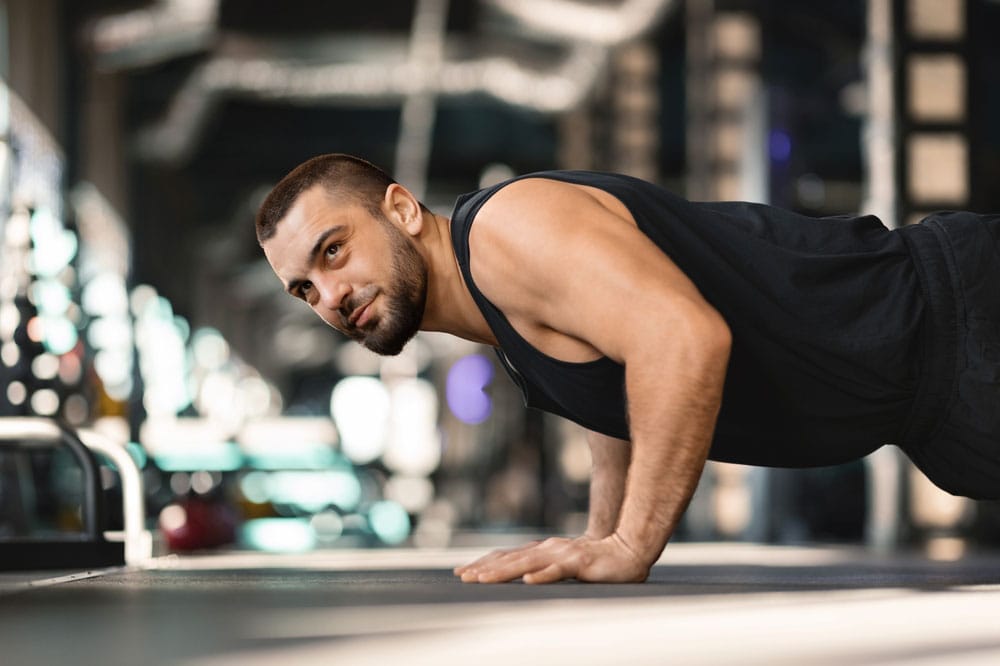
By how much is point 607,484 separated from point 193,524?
245 inches

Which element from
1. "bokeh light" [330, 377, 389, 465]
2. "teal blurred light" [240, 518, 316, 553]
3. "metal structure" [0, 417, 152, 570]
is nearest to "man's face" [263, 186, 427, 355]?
"metal structure" [0, 417, 152, 570]

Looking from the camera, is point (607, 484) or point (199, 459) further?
point (199, 459)

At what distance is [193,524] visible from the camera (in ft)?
27.6

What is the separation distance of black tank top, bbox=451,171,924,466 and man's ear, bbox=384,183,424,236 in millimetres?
78

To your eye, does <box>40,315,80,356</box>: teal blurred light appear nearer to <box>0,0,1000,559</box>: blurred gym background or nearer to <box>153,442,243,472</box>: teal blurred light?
<box>0,0,1000,559</box>: blurred gym background

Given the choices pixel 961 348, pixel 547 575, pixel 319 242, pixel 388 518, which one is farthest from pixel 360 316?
pixel 388 518

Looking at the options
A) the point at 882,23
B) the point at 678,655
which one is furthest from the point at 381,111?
the point at 678,655

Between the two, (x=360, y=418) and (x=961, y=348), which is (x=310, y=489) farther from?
(x=961, y=348)

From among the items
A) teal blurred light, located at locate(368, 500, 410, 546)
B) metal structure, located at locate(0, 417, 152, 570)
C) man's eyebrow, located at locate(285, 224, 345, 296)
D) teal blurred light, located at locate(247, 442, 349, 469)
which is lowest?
teal blurred light, located at locate(368, 500, 410, 546)

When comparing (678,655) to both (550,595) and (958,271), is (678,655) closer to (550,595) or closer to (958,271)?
(550,595)

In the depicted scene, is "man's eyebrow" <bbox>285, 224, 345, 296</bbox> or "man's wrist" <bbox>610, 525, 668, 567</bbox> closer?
"man's wrist" <bbox>610, 525, 668, 567</bbox>

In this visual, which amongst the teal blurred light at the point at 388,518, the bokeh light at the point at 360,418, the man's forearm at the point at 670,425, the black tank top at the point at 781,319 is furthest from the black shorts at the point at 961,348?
the bokeh light at the point at 360,418

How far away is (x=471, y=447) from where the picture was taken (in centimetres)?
2806

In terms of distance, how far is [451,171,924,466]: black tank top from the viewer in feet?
7.39
